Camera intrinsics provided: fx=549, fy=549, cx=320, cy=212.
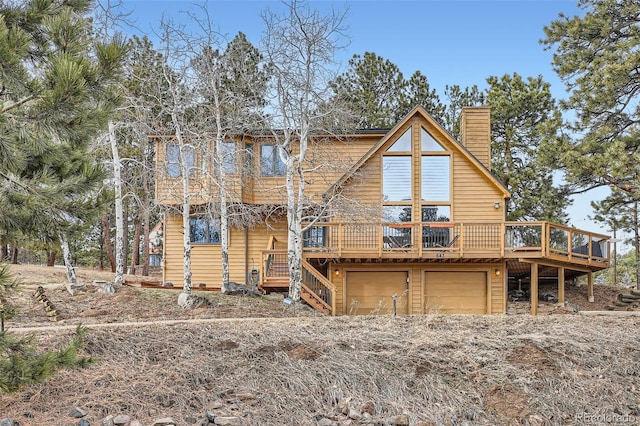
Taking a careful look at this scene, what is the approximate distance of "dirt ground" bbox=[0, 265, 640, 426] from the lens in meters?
6.40

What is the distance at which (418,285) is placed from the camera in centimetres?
1686

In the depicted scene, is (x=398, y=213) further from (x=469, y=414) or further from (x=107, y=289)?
(x=469, y=414)

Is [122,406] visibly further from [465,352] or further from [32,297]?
[32,297]

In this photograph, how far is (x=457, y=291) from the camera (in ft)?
55.7

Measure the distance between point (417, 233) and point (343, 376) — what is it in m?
9.03

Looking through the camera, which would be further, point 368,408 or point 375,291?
point 375,291

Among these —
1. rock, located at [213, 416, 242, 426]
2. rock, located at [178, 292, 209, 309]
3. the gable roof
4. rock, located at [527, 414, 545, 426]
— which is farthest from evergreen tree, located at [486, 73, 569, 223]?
rock, located at [213, 416, 242, 426]

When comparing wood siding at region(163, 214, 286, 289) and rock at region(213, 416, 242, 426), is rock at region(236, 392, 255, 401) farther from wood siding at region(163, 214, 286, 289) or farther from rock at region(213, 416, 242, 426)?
wood siding at region(163, 214, 286, 289)

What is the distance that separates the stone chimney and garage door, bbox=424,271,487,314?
408 cm

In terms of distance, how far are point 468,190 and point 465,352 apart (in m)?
9.77

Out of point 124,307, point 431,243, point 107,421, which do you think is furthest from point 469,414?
point 431,243

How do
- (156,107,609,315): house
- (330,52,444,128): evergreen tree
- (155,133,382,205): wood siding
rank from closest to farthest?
(156,107,609,315): house, (155,133,382,205): wood siding, (330,52,444,128): evergreen tree

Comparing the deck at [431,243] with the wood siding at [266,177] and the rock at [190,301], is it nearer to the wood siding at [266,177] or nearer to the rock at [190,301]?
the wood siding at [266,177]

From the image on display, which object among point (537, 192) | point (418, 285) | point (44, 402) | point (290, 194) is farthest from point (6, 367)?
point (537, 192)
